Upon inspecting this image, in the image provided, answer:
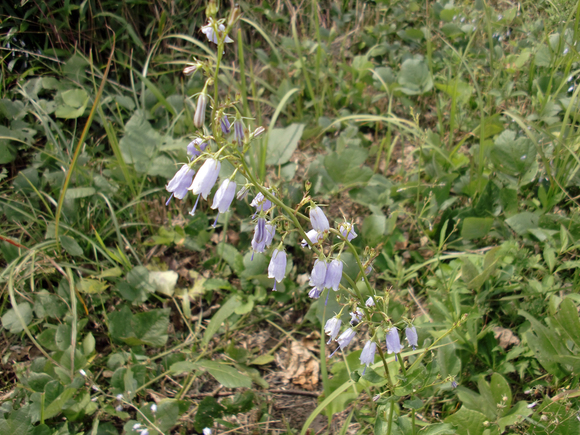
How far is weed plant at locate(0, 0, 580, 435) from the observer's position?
1.89m

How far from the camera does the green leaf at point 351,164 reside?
2984 millimetres

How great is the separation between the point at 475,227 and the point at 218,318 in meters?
1.76

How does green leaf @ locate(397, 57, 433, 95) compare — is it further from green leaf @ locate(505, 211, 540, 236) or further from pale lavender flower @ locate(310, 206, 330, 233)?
pale lavender flower @ locate(310, 206, 330, 233)

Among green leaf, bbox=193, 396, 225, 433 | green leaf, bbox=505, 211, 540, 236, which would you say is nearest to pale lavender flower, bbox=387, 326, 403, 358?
green leaf, bbox=193, 396, 225, 433

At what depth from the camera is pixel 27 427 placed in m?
2.02

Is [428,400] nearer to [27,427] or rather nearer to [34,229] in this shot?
[27,427]

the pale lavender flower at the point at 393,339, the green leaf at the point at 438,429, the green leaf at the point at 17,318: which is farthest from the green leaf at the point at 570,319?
the green leaf at the point at 17,318

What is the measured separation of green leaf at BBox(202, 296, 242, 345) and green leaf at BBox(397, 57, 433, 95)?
2.52m

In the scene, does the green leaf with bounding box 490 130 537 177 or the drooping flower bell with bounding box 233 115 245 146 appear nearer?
the drooping flower bell with bounding box 233 115 245 146

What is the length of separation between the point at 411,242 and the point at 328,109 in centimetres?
170

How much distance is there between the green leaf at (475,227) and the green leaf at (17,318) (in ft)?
9.41

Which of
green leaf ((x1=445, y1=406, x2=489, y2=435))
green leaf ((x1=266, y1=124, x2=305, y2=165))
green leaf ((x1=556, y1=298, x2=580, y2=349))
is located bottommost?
green leaf ((x1=445, y1=406, x2=489, y2=435))

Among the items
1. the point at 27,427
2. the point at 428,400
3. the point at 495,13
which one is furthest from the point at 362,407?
the point at 495,13

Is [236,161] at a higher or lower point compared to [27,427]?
higher
